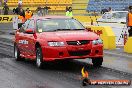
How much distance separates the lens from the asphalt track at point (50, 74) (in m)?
10.2

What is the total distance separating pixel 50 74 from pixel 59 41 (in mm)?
1073

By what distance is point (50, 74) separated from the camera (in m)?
11.9

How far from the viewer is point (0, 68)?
1337 cm

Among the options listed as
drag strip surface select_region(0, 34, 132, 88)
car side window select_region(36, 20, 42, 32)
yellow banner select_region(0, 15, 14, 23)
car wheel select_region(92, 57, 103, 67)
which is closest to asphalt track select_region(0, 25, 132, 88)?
drag strip surface select_region(0, 34, 132, 88)

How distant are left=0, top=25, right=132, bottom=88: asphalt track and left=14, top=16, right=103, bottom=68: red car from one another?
37 cm

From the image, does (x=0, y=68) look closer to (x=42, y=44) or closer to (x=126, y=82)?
(x=42, y=44)

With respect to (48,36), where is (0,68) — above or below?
below

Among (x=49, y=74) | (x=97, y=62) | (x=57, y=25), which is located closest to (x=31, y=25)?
(x=57, y=25)

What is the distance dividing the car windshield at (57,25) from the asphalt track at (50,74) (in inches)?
42.7

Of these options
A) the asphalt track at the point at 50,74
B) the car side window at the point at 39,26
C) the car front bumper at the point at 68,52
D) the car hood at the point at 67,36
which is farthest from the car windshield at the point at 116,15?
the car front bumper at the point at 68,52

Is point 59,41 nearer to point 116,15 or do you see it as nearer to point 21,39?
point 21,39

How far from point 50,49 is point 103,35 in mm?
8032

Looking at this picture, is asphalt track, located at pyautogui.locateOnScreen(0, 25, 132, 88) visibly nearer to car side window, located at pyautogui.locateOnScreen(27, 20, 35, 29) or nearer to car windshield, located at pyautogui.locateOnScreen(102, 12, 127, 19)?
car side window, located at pyautogui.locateOnScreen(27, 20, 35, 29)

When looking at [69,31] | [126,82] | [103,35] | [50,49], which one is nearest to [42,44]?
[50,49]
